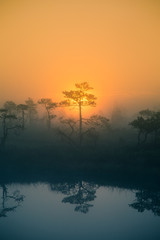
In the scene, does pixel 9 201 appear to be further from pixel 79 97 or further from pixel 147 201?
pixel 79 97

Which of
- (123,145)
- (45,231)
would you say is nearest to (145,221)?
(45,231)

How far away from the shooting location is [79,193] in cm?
2745

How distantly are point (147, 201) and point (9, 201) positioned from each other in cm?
1554

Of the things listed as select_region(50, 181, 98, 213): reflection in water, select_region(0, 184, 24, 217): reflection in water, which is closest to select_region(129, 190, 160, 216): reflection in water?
select_region(50, 181, 98, 213): reflection in water

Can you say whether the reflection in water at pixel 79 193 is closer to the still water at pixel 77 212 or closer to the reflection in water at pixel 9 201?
the still water at pixel 77 212

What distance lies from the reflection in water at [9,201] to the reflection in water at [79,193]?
4555 mm

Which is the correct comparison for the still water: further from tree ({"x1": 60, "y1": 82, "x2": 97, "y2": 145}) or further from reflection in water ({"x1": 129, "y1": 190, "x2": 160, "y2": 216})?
tree ({"x1": 60, "y1": 82, "x2": 97, "y2": 145})

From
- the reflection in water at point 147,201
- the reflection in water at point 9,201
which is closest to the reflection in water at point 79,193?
the reflection in water at point 9,201

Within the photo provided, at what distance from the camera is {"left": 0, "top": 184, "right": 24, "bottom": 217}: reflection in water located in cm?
2262

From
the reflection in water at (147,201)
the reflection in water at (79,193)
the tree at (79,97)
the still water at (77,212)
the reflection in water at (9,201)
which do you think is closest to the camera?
the still water at (77,212)

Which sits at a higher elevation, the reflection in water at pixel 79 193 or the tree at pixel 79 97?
the tree at pixel 79 97

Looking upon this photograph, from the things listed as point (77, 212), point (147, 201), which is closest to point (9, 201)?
point (77, 212)

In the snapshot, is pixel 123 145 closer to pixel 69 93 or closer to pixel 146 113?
pixel 69 93

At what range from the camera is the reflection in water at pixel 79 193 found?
23859mm
